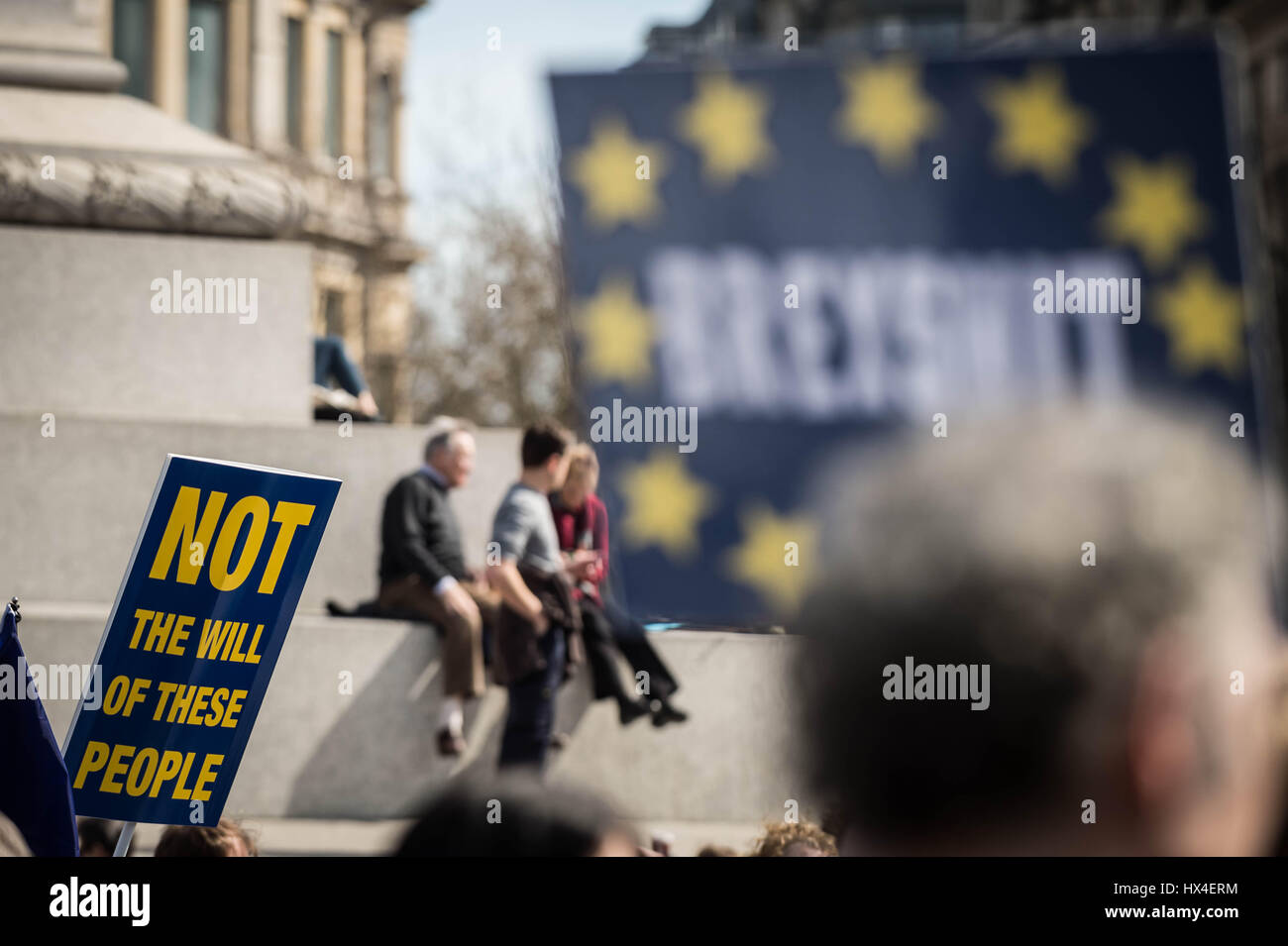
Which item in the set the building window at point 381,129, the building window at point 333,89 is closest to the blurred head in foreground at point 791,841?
the building window at point 333,89

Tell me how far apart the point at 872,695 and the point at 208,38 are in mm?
43059

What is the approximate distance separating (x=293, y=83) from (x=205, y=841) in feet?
138

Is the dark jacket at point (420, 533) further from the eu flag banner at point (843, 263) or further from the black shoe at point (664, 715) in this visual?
the eu flag banner at point (843, 263)

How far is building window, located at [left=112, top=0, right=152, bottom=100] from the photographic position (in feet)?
127

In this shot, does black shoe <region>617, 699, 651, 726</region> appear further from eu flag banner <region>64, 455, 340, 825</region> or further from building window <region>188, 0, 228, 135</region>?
building window <region>188, 0, 228, 135</region>

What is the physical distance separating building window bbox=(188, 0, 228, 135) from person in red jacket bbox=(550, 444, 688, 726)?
36131mm

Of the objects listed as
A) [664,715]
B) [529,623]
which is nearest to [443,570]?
[529,623]

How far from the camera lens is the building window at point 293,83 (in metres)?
43.2

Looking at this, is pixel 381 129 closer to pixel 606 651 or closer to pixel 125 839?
pixel 606 651

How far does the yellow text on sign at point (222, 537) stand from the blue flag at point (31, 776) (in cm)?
28
